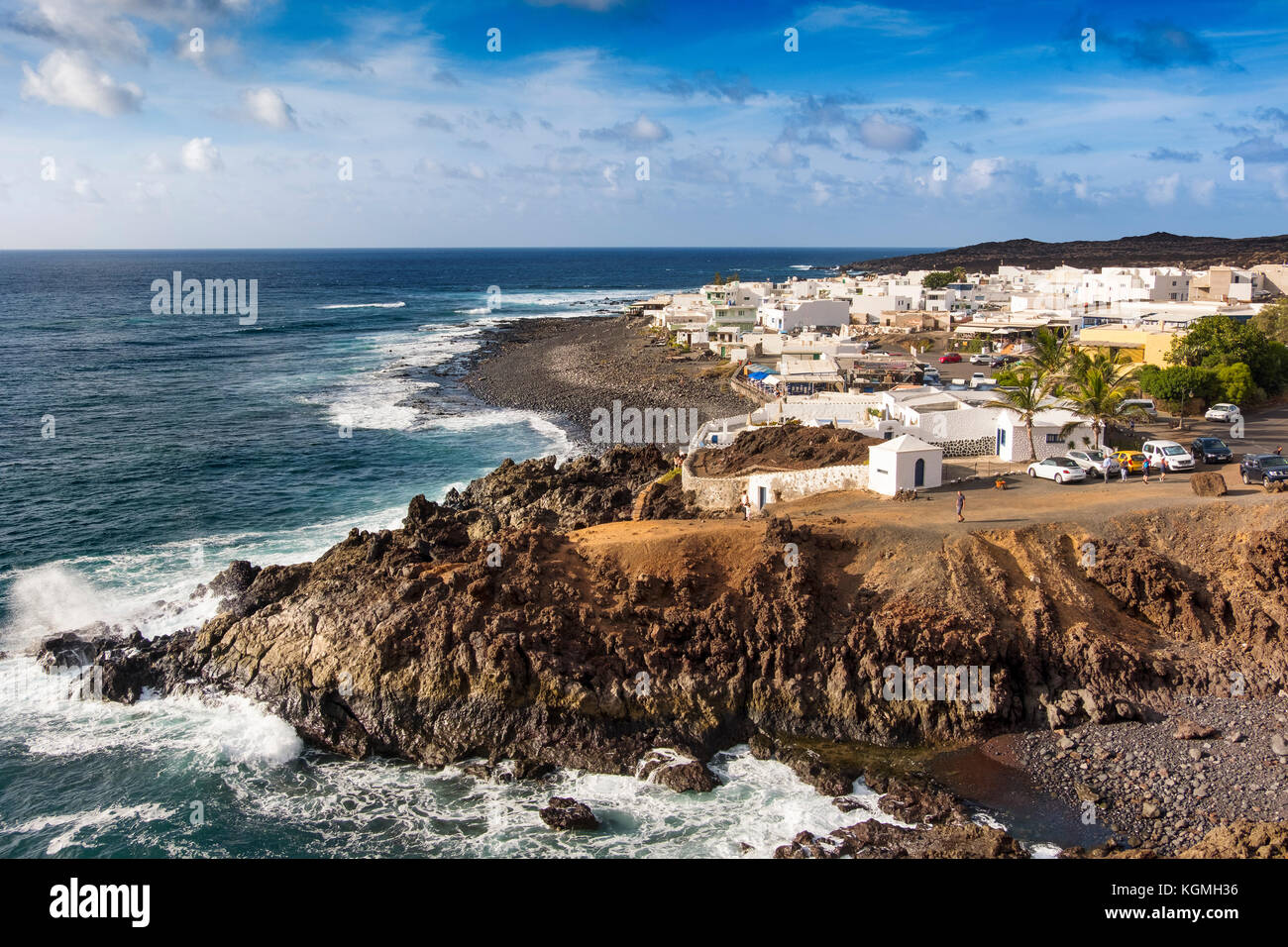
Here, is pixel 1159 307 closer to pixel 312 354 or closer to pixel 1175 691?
pixel 1175 691

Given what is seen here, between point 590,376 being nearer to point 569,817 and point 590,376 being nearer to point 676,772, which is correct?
point 676,772

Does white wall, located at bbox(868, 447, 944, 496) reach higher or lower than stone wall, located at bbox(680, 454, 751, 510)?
higher

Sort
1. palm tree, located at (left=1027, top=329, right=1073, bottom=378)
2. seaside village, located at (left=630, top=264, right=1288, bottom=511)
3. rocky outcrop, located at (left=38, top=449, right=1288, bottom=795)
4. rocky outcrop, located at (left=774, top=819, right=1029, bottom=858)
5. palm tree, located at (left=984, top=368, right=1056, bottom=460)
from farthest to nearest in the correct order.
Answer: palm tree, located at (left=1027, top=329, right=1073, bottom=378) → palm tree, located at (left=984, top=368, right=1056, bottom=460) → seaside village, located at (left=630, top=264, right=1288, bottom=511) → rocky outcrop, located at (left=38, top=449, right=1288, bottom=795) → rocky outcrop, located at (left=774, top=819, right=1029, bottom=858)

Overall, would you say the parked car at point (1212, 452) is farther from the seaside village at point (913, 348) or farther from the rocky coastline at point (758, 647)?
the rocky coastline at point (758, 647)

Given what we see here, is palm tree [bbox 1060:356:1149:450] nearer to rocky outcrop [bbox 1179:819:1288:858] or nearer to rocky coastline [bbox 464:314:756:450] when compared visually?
rocky outcrop [bbox 1179:819:1288:858]

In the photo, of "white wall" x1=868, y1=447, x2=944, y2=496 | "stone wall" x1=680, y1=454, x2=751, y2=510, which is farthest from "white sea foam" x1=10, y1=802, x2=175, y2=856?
"white wall" x1=868, y1=447, x2=944, y2=496

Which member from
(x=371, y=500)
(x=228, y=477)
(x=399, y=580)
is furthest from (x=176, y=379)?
(x=399, y=580)

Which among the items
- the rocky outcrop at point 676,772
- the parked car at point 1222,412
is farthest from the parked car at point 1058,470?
the rocky outcrop at point 676,772
